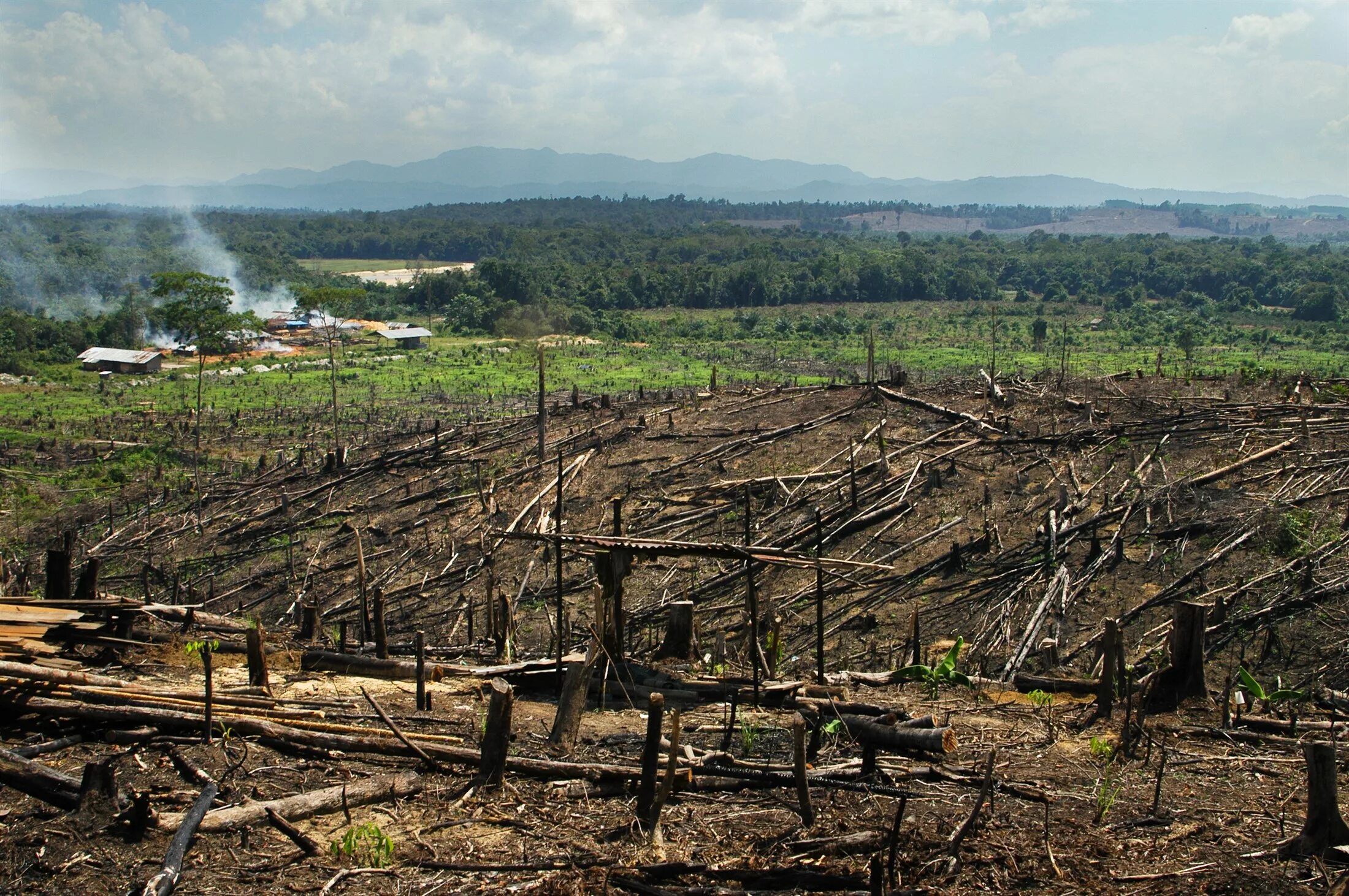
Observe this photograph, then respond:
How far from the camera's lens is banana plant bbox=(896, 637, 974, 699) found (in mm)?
8961

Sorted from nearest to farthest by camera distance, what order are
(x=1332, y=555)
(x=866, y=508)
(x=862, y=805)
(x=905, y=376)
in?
(x=862, y=805)
(x=1332, y=555)
(x=866, y=508)
(x=905, y=376)

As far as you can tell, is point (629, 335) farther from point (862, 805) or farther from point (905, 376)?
point (862, 805)

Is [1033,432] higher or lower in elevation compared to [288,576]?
higher

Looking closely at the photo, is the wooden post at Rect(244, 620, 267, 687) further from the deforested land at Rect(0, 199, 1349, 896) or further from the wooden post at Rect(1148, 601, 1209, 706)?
the wooden post at Rect(1148, 601, 1209, 706)

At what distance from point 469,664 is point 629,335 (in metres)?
47.5

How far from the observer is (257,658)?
7945 millimetres

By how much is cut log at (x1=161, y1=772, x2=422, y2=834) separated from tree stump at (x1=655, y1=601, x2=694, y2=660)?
3.78 m

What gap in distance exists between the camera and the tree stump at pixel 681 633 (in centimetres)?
988

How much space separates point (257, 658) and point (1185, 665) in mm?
7062

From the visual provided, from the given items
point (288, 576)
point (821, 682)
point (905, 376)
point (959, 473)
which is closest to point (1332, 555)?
point (959, 473)

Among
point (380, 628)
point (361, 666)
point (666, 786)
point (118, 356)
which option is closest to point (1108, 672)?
point (666, 786)

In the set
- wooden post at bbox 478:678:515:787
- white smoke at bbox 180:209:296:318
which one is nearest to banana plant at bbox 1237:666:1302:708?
wooden post at bbox 478:678:515:787

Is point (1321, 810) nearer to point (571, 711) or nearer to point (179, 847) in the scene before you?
point (571, 711)

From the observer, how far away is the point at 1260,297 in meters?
63.6
